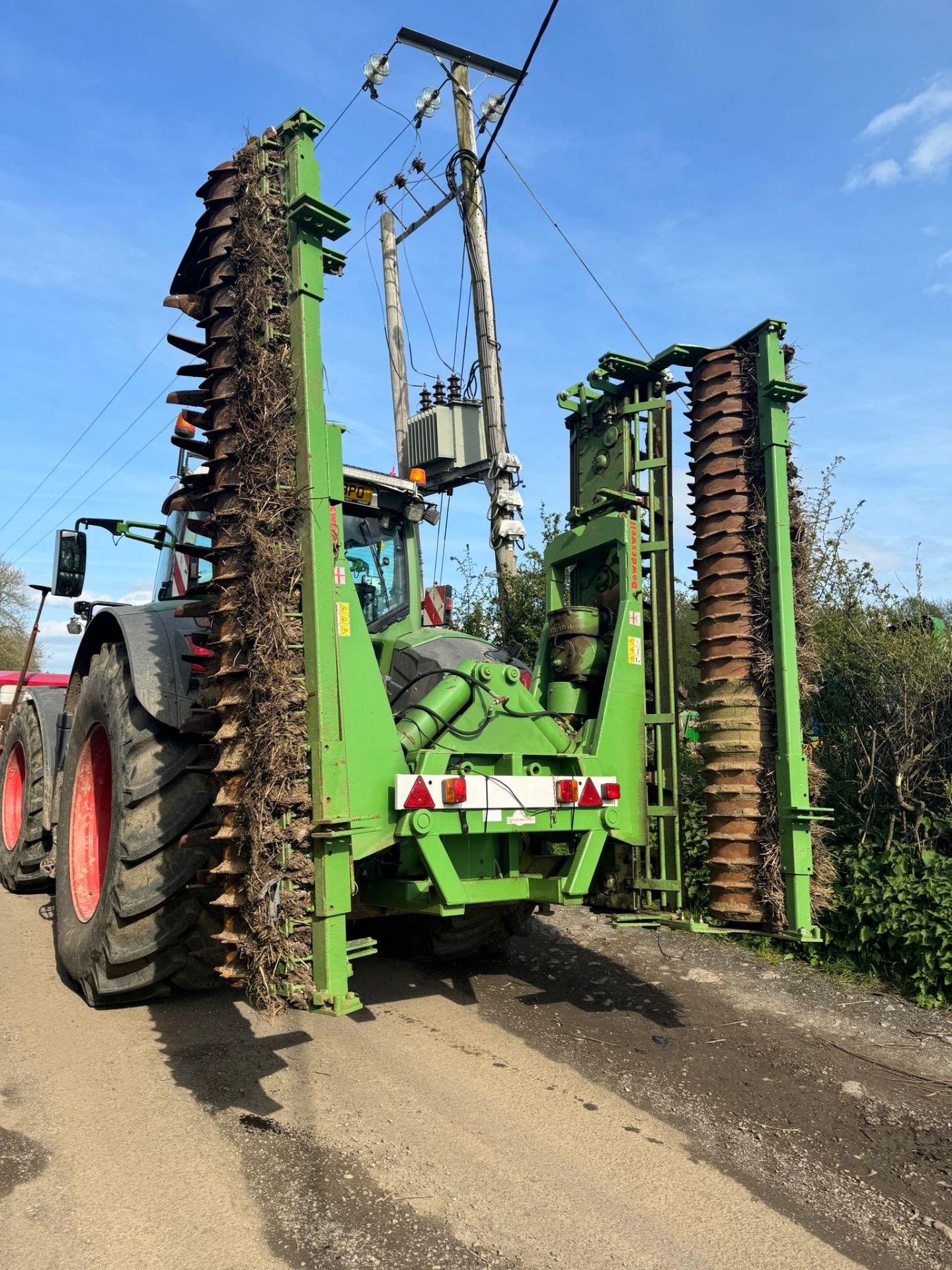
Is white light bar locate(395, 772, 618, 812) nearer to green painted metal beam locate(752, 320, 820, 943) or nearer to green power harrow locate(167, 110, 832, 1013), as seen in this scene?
green power harrow locate(167, 110, 832, 1013)

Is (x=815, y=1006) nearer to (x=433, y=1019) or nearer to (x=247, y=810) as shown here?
(x=433, y=1019)

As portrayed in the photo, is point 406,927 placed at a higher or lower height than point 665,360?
lower

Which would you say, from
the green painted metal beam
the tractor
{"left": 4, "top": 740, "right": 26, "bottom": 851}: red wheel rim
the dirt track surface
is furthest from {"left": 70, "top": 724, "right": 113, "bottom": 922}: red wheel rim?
the green painted metal beam

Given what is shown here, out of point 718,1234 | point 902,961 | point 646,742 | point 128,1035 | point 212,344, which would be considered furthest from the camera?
point 902,961

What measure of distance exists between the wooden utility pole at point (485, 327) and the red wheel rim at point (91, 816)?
5.26m

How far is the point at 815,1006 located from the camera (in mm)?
4566

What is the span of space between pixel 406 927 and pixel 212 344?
330 centimetres

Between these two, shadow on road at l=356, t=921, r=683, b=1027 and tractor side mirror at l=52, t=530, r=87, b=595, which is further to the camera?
tractor side mirror at l=52, t=530, r=87, b=595

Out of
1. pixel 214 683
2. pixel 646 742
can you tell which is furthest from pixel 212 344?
pixel 646 742

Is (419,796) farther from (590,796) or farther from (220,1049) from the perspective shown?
(220,1049)

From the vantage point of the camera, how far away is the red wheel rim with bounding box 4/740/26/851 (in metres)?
7.38

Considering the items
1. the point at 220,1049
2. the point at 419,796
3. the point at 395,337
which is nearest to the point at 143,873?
the point at 220,1049

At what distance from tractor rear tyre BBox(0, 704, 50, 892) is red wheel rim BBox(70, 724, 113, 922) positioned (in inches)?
60.5

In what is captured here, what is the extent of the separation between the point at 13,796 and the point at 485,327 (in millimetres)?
6425
